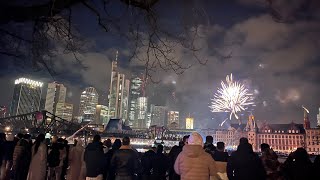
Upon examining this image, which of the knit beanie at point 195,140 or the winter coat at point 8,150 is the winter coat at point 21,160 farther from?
the knit beanie at point 195,140

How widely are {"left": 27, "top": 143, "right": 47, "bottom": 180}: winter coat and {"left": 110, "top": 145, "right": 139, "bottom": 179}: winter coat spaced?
3107 mm

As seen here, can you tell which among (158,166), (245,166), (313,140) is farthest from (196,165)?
(313,140)

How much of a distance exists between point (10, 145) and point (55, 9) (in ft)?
27.5

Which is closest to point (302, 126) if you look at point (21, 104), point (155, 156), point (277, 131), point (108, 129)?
point (277, 131)

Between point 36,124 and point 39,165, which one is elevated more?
point 36,124

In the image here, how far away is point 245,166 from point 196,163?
202 centimetres

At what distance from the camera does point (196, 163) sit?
203 inches

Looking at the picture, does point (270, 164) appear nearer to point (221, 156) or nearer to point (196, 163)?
point (221, 156)

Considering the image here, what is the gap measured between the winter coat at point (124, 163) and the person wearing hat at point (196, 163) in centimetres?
208

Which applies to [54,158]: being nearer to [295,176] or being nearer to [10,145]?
[10,145]

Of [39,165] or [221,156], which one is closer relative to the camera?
[221,156]

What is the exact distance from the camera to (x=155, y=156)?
30.5 feet

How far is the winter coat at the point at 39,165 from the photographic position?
8547 mm

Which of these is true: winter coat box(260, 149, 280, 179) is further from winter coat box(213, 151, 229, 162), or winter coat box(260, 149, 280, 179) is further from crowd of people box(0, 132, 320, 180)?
winter coat box(213, 151, 229, 162)
